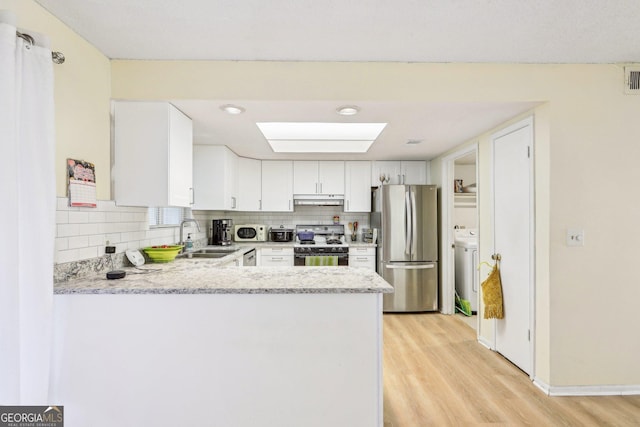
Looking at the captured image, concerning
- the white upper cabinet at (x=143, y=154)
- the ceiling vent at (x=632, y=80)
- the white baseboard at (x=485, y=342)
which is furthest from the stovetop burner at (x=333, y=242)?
the ceiling vent at (x=632, y=80)

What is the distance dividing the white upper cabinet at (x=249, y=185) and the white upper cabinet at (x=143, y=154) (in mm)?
2151

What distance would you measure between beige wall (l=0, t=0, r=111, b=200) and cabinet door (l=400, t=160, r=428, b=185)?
362 cm

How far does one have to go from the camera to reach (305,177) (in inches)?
184

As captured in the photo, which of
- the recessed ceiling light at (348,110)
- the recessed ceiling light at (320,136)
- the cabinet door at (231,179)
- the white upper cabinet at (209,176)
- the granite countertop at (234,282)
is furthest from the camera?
the cabinet door at (231,179)

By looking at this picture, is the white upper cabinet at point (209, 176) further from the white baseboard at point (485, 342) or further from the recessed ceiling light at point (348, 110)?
the white baseboard at point (485, 342)

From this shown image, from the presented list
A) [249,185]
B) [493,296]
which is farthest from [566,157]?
[249,185]

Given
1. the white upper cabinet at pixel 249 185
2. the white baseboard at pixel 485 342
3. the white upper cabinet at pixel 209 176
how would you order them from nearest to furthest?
the white baseboard at pixel 485 342, the white upper cabinet at pixel 209 176, the white upper cabinet at pixel 249 185

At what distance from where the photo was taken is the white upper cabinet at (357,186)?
465cm

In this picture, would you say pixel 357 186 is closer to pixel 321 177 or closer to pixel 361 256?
pixel 321 177

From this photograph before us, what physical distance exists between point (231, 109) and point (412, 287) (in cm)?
313

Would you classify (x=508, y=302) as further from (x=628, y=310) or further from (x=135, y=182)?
(x=135, y=182)

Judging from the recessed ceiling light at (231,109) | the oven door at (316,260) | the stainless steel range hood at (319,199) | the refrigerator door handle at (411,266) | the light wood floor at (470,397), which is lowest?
the light wood floor at (470,397)

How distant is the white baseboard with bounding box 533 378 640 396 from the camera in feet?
7.37

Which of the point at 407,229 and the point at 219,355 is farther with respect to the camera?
the point at 407,229
